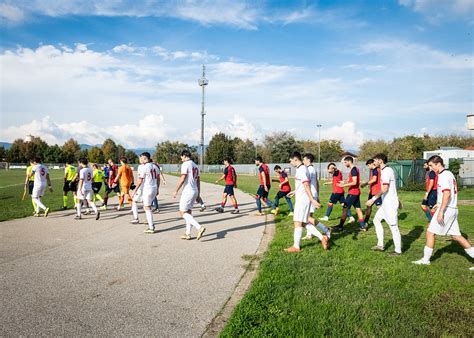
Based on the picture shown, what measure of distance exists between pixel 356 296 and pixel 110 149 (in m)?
135

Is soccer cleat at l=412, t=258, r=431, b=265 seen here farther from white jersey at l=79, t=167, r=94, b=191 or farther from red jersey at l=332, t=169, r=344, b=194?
white jersey at l=79, t=167, r=94, b=191

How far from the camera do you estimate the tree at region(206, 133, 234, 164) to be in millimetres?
93750

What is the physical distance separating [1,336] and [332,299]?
3580 millimetres

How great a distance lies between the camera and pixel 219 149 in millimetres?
93750

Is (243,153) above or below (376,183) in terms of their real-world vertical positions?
above

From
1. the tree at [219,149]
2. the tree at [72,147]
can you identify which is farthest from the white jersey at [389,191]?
the tree at [72,147]

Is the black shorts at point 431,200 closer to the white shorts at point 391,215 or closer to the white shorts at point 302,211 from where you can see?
the white shorts at point 391,215

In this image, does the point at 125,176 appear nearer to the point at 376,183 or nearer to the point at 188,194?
the point at 188,194

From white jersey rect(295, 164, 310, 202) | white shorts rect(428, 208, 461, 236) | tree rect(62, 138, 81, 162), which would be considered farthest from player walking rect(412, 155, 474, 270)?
tree rect(62, 138, 81, 162)

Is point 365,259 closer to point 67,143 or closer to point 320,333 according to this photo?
point 320,333

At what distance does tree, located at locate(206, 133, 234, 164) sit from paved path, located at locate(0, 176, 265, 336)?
8452cm

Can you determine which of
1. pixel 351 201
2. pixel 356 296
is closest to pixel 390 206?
pixel 351 201

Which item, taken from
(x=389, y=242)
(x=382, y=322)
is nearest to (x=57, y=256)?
(x=382, y=322)

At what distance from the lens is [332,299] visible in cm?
423
